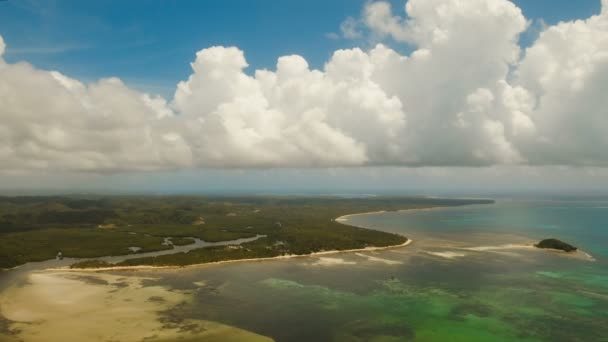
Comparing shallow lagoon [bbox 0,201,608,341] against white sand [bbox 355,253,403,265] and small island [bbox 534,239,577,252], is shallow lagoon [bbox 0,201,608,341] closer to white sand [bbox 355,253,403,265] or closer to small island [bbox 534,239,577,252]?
white sand [bbox 355,253,403,265]

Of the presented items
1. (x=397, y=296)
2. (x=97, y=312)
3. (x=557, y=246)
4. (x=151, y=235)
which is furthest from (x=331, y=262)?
(x=151, y=235)

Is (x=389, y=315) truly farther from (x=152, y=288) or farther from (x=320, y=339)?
(x=152, y=288)

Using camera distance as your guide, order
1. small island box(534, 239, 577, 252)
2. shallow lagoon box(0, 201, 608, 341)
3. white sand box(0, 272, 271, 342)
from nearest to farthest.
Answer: white sand box(0, 272, 271, 342), shallow lagoon box(0, 201, 608, 341), small island box(534, 239, 577, 252)

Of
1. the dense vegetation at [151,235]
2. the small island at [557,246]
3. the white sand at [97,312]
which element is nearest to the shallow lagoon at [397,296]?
the white sand at [97,312]

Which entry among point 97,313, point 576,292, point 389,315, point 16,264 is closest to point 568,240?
point 576,292

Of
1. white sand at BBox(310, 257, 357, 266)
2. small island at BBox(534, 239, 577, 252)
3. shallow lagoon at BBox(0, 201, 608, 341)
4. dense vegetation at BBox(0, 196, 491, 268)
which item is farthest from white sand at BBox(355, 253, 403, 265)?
small island at BBox(534, 239, 577, 252)

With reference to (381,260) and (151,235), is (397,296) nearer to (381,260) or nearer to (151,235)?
(381,260)
